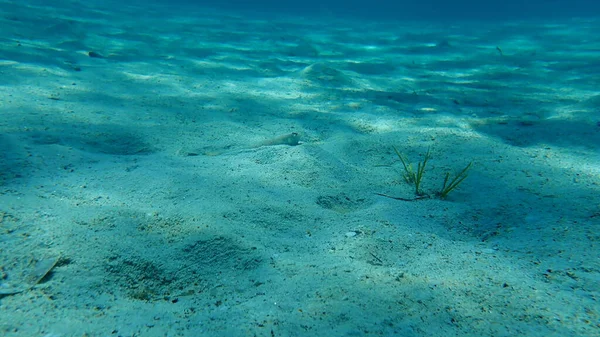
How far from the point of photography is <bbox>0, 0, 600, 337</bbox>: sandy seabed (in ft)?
5.20

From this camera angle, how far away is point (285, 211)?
249 centimetres

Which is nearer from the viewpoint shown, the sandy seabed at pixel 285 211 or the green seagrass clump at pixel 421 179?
the sandy seabed at pixel 285 211

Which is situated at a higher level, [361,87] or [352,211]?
[361,87]

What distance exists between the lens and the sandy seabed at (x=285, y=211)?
158 centimetres

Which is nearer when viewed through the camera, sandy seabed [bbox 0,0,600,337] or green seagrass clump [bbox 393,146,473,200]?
sandy seabed [bbox 0,0,600,337]

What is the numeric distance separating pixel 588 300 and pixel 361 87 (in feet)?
17.0

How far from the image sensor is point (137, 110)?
4309 mm

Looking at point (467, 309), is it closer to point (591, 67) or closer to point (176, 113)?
point (176, 113)

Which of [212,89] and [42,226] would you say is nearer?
[42,226]

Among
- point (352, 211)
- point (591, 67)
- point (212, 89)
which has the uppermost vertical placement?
point (591, 67)

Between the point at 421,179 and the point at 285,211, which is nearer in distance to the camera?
the point at 285,211

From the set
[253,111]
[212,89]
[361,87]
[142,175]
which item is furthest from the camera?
[361,87]

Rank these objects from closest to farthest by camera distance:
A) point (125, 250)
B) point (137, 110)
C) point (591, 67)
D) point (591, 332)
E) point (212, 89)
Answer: point (591, 332) < point (125, 250) < point (137, 110) < point (212, 89) < point (591, 67)

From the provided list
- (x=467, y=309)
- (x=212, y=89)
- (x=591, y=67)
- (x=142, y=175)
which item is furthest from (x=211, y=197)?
(x=591, y=67)
